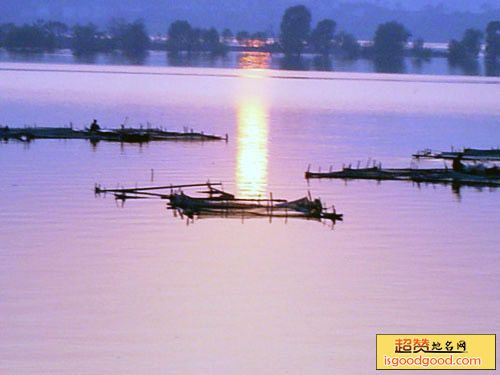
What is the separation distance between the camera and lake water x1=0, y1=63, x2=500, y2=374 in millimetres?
21188

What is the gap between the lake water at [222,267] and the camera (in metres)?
21.2

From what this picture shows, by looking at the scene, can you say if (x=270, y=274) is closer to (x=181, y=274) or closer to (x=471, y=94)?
(x=181, y=274)

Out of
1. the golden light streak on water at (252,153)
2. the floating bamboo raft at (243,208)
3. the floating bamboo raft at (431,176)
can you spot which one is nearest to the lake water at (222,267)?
the golden light streak on water at (252,153)

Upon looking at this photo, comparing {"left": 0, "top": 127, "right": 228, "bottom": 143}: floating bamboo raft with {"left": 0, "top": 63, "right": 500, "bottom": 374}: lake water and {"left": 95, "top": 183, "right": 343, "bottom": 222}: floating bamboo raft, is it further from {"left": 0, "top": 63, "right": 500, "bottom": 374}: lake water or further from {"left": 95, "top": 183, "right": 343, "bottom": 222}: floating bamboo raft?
{"left": 95, "top": 183, "right": 343, "bottom": 222}: floating bamboo raft

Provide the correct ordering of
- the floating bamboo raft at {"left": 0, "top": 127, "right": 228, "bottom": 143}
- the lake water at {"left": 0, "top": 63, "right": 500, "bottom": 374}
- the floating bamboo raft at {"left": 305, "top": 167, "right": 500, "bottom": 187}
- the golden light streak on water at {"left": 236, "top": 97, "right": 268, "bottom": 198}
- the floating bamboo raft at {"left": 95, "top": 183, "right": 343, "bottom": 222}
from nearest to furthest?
1. the lake water at {"left": 0, "top": 63, "right": 500, "bottom": 374}
2. the floating bamboo raft at {"left": 95, "top": 183, "right": 343, "bottom": 222}
3. the floating bamboo raft at {"left": 305, "top": 167, "right": 500, "bottom": 187}
4. the golden light streak on water at {"left": 236, "top": 97, "right": 268, "bottom": 198}
5. the floating bamboo raft at {"left": 0, "top": 127, "right": 228, "bottom": 143}

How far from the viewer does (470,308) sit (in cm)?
2459

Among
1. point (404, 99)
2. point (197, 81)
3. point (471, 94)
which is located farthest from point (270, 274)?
point (197, 81)

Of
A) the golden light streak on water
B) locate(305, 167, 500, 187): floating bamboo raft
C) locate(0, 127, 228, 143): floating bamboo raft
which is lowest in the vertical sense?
the golden light streak on water

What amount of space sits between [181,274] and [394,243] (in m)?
7.23

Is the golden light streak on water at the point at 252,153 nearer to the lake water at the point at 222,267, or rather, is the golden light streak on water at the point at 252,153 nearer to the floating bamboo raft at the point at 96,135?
the lake water at the point at 222,267

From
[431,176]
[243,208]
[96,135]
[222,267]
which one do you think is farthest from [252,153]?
[222,267]

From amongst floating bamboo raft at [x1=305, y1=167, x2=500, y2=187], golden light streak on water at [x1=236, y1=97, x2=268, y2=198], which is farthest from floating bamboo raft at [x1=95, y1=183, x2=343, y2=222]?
floating bamboo raft at [x1=305, y1=167, x2=500, y2=187]

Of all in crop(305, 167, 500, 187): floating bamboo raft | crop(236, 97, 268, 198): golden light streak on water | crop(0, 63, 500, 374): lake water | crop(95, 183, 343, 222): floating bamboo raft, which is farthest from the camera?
crop(236, 97, 268, 198): golden light streak on water

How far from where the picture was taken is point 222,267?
2792cm
